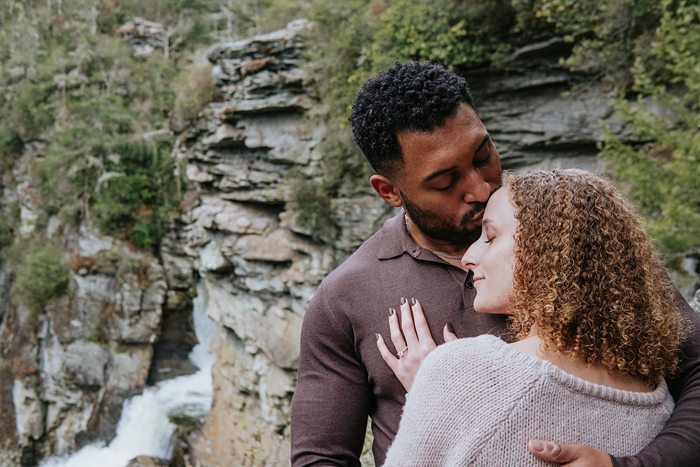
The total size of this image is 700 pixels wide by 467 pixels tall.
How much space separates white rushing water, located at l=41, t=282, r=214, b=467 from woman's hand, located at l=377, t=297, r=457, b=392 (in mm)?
13032

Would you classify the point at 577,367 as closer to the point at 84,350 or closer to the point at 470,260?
the point at 470,260

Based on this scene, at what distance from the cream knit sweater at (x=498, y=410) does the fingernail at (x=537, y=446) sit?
0.02m

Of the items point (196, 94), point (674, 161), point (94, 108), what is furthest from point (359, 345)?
point (94, 108)

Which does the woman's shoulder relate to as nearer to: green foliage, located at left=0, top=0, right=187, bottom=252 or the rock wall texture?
the rock wall texture

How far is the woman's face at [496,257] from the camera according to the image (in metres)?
1.37

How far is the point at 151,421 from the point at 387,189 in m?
14.0

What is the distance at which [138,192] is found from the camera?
1794 cm

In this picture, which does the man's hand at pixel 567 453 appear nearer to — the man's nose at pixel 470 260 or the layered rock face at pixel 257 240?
the man's nose at pixel 470 260

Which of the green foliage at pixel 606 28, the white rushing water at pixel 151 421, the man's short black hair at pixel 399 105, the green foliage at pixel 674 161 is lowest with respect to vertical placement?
the white rushing water at pixel 151 421

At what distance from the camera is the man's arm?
109 cm

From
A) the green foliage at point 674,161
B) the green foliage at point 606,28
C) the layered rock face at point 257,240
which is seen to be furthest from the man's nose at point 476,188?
the layered rock face at point 257,240

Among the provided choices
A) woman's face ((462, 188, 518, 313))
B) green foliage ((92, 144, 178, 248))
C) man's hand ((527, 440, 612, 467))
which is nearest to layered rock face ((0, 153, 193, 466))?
green foliage ((92, 144, 178, 248))

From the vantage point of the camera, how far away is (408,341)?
156 cm

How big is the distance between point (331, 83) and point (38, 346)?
11.9 m
